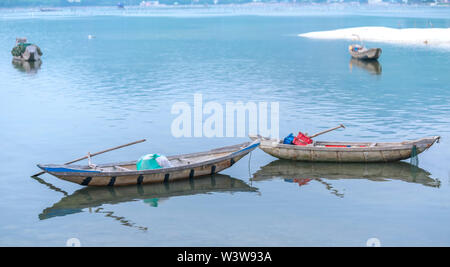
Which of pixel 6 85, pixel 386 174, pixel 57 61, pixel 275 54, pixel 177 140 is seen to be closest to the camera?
pixel 386 174

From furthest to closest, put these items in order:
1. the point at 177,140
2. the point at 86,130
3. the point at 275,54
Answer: the point at 275,54 → the point at 86,130 → the point at 177,140

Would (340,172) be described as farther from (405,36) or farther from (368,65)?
(405,36)

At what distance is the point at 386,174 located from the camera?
25047 millimetres

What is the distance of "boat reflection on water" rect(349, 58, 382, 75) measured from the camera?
60.0 m

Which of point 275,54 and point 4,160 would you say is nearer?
point 4,160

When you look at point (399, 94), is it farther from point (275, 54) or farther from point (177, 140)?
point (275, 54)

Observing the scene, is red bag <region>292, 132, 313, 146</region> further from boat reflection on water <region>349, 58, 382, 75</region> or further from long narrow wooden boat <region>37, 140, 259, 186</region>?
boat reflection on water <region>349, 58, 382, 75</region>

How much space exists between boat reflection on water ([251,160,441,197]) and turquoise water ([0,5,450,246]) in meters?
0.08

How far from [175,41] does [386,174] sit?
86.1m

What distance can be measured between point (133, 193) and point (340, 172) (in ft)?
29.0

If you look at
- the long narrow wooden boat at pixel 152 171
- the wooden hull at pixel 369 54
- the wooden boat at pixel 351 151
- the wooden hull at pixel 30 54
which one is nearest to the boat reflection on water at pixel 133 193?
the long narrow wooden boat at pixel 152 171

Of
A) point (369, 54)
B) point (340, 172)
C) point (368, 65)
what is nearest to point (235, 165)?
point (340, 172)

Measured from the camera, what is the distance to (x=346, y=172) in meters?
25.1

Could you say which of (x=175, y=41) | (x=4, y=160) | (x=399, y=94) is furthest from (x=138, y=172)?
(x=175, y=41)
